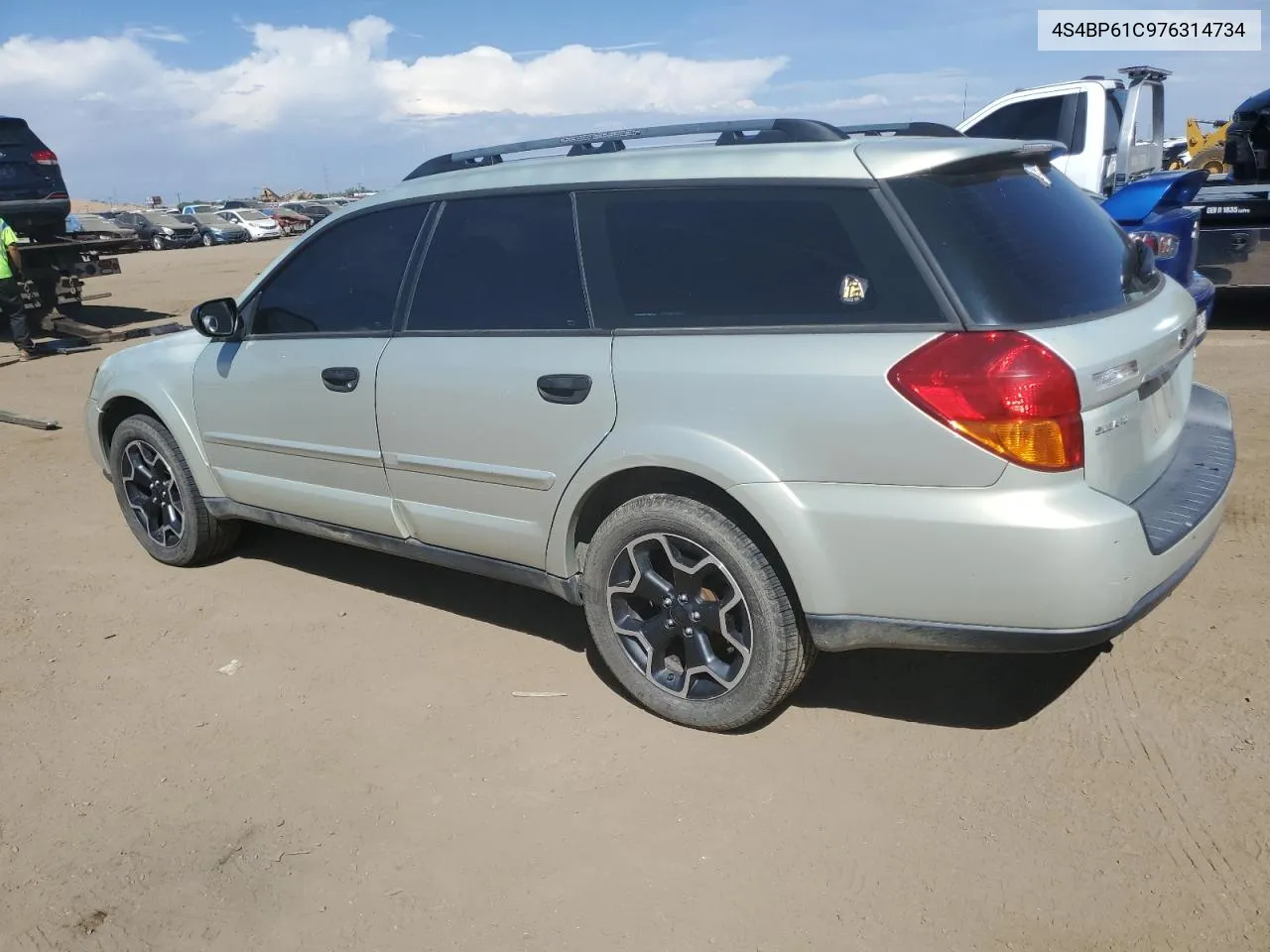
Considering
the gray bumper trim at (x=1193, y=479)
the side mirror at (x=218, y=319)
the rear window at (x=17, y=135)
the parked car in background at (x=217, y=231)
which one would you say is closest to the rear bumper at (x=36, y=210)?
the rear window at (x=17, y=135)

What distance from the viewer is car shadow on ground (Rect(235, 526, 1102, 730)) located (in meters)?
3.46

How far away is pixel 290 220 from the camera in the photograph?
46031 millimetres

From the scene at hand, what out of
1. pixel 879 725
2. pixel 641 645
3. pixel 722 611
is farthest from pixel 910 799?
pixel 641 645

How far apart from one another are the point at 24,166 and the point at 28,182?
0.70 feet

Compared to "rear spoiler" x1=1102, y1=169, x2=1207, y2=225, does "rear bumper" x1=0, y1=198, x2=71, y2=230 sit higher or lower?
higher

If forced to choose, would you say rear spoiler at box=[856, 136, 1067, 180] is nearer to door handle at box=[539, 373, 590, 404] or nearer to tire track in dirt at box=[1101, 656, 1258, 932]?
door handle at box=[539, 373, 590, 404]

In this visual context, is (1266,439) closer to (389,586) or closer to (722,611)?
(722,611)

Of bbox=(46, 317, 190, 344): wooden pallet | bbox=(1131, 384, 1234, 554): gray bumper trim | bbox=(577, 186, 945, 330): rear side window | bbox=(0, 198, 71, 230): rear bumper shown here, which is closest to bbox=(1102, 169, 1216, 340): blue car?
bbox=(1131, 384, 1234, 554): gray bumper trim

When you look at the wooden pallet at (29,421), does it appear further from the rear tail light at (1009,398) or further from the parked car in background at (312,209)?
the parked car in background at (312,209)

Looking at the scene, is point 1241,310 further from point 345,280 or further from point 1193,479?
point 345,280

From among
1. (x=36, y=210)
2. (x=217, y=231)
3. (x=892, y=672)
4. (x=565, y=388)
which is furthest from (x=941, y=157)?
(x=217, y=231)

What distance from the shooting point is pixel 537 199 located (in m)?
3.67

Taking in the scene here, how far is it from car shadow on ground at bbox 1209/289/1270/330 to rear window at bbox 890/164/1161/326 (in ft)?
25.0

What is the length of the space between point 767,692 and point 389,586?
2.21 metres
